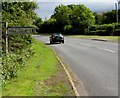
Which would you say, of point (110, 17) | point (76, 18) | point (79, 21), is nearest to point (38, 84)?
point (79, 21)

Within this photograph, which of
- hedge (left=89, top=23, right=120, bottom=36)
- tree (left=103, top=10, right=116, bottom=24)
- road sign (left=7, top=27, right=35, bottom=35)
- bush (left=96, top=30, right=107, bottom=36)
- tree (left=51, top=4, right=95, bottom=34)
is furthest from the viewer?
tree (left=103, top=10, right=116, bottom=24)

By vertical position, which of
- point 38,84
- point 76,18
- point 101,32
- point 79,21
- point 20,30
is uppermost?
point 76,18

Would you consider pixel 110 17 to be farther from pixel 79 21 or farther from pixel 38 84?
pixel 38 84

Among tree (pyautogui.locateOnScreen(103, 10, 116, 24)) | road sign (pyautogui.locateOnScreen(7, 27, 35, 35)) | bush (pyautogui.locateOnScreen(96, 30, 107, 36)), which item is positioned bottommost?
bush (pyautogui.locateOnScreen(96, 30, 107, 36))

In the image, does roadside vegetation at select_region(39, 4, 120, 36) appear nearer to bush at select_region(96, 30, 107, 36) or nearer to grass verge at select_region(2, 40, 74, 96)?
bush at select_region(96, 30, 107, 36)

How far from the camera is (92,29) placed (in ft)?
287

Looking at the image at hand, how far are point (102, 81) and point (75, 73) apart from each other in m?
2.74

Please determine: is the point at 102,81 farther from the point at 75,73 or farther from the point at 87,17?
the point at 87,17

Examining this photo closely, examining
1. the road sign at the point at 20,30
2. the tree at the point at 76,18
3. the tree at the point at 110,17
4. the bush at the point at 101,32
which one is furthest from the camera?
the tree at the point at 110,17

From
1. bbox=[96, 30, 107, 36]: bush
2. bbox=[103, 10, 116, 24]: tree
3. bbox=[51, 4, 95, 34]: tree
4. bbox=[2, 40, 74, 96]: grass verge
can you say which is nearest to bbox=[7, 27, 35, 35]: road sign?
bbox=[2, 40, 74, 96]: grass verge

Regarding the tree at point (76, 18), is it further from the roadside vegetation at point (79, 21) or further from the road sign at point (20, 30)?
the road sign at point (20, 30)

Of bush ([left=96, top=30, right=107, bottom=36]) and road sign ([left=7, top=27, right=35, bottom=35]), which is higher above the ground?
road sign ([left=7, top=27, right=35, bottom=35])

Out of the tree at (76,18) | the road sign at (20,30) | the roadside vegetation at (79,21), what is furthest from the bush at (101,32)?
the road sign at (20,30)

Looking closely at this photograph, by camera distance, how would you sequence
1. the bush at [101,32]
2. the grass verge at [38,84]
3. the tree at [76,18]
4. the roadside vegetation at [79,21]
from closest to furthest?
1. the grass verge at [38,84]
2. the bush at [101,32]
3. the roadside vegetation at [79,21]
4. the tree at [76,18]
